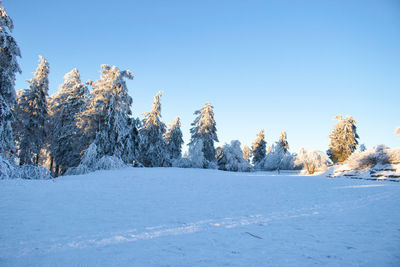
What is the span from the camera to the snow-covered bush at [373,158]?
1454 cm

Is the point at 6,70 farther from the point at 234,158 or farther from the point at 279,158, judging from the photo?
the point at 279,158

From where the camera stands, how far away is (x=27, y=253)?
289 cm

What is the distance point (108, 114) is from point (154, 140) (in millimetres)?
10894

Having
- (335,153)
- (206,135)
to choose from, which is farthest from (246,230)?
(335,153)

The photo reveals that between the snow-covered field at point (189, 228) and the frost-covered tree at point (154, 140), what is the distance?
693 inches

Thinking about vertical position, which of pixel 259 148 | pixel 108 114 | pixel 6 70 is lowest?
pixel 259 148

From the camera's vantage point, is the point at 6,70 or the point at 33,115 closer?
the point at 6,70

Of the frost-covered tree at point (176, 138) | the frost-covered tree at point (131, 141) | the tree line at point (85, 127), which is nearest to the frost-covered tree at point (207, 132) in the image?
the tree line at point (85, 127)

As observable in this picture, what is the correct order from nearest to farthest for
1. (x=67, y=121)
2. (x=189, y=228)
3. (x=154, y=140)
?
1. (x=189, y=228)
2. (x=67, y=121)
3. (x=154, y=140)

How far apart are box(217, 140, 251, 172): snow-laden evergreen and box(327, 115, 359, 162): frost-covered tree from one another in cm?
1697

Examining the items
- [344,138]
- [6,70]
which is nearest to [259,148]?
[344,138]

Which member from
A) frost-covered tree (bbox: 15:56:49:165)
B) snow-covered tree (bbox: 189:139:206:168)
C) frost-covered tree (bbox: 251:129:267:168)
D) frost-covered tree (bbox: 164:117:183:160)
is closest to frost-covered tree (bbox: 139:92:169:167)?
snow-covered tree (bbox: 189:139:206:168)

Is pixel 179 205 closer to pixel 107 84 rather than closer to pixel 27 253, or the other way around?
pixel 27 253

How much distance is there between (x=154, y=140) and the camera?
26281 millimetres
